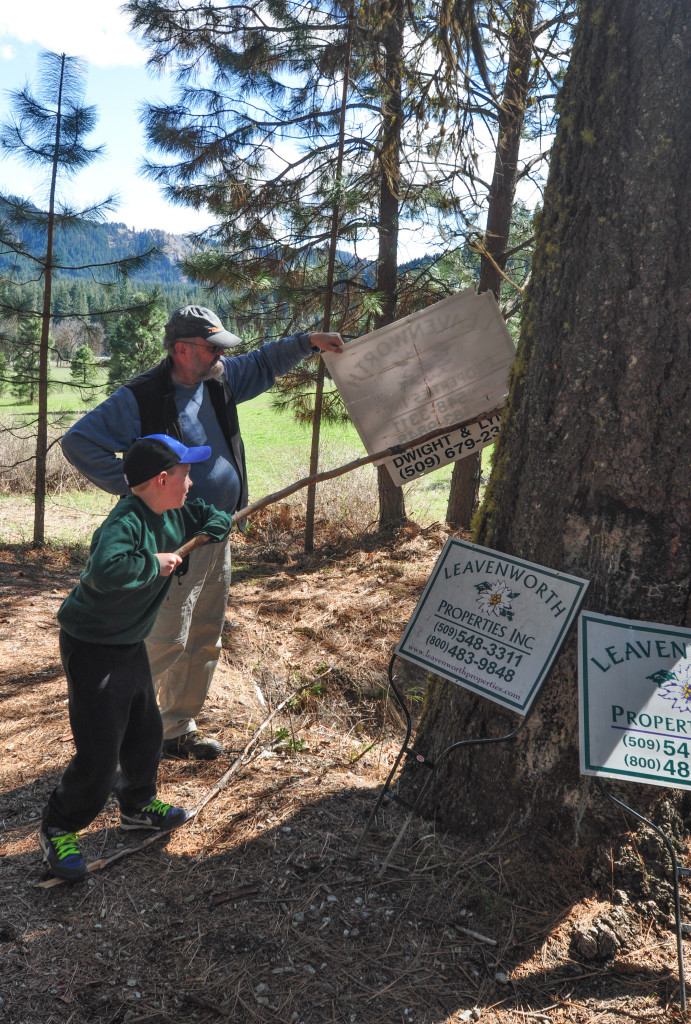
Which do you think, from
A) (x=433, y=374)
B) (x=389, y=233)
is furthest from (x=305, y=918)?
(x=389, y=233)

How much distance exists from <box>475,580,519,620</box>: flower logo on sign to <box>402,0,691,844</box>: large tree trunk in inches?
6.7

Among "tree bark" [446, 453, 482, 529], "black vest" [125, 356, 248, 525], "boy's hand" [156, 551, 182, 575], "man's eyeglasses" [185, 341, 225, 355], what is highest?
"man's eyeglasses" [185, 341, 225, 355]

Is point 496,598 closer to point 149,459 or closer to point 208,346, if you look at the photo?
point 149,459

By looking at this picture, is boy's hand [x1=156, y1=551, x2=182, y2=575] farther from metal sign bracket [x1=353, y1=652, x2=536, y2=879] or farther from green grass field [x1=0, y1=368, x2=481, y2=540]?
green grass field [x1=0, y1=368, x2=481, y2=540]

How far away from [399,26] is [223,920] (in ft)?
27.0

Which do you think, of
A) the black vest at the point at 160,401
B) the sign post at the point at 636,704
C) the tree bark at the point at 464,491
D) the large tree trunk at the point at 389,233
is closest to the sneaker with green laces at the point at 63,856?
the black vest at the point at 160,401

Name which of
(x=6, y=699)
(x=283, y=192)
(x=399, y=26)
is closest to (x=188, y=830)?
(x=6, y=699)

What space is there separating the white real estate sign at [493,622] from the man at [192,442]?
123 cm

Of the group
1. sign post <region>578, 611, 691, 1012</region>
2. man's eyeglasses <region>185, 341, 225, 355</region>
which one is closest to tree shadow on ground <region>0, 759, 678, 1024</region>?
sign post <region>578, 611, 691, 1012</region>

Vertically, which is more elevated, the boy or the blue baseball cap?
the blue baseball cap

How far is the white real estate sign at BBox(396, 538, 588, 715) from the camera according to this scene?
96.5 inches

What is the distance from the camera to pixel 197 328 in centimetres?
332

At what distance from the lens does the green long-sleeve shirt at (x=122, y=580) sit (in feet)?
8.00

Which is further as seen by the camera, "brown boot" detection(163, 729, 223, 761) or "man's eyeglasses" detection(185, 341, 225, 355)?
"brown boot" detection(163, 729, 223, 761)
